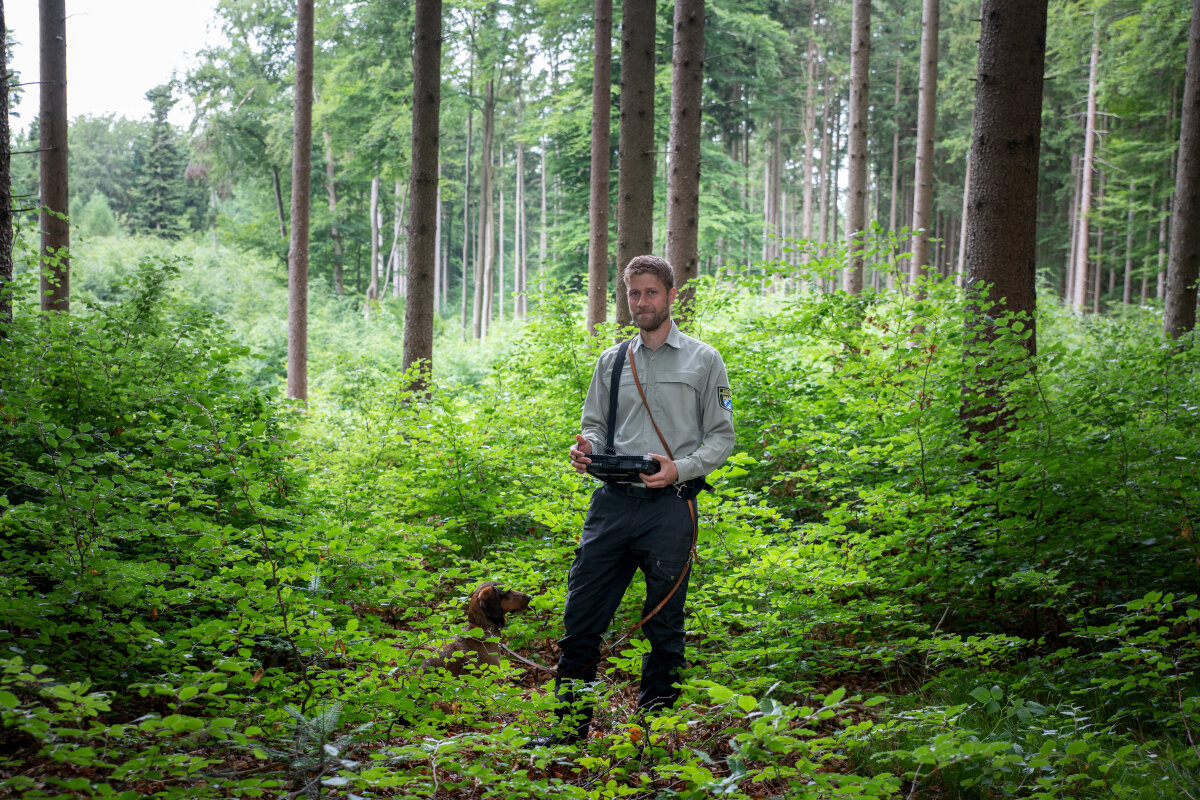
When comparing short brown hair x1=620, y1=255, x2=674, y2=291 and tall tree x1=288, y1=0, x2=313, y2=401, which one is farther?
tall tree x1=288, y1=0, x2=313, y2=401

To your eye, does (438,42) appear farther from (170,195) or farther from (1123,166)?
(170,195)

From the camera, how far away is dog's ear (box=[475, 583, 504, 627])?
4.49m

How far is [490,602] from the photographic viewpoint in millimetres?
4504

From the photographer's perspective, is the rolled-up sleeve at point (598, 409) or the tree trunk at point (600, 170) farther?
the tree trunk at point (600, 170)

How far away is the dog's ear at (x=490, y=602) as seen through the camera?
449cm

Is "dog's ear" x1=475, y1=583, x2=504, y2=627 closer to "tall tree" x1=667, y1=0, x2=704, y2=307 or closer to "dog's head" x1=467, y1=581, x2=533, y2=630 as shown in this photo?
"dog's head" x1=467, y1=581, x2=533, y2=630

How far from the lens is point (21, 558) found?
10.8 feet

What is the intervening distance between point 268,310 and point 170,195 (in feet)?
92.0

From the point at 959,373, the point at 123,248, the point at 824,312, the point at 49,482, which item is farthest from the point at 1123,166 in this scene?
the point at 123,248

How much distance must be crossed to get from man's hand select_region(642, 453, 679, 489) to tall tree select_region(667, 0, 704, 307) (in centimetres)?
602

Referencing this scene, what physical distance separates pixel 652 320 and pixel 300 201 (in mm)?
12265

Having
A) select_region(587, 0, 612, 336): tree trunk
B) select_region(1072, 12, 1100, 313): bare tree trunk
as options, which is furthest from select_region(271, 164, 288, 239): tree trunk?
select_region(1072, 12, 1100, 313): bare tree trunk

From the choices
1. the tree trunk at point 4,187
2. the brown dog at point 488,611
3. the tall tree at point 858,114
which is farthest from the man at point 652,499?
the tall tree at point 858,114

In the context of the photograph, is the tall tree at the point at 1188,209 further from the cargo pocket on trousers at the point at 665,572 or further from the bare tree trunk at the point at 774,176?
the bare tree trunk at the point at 774,176
